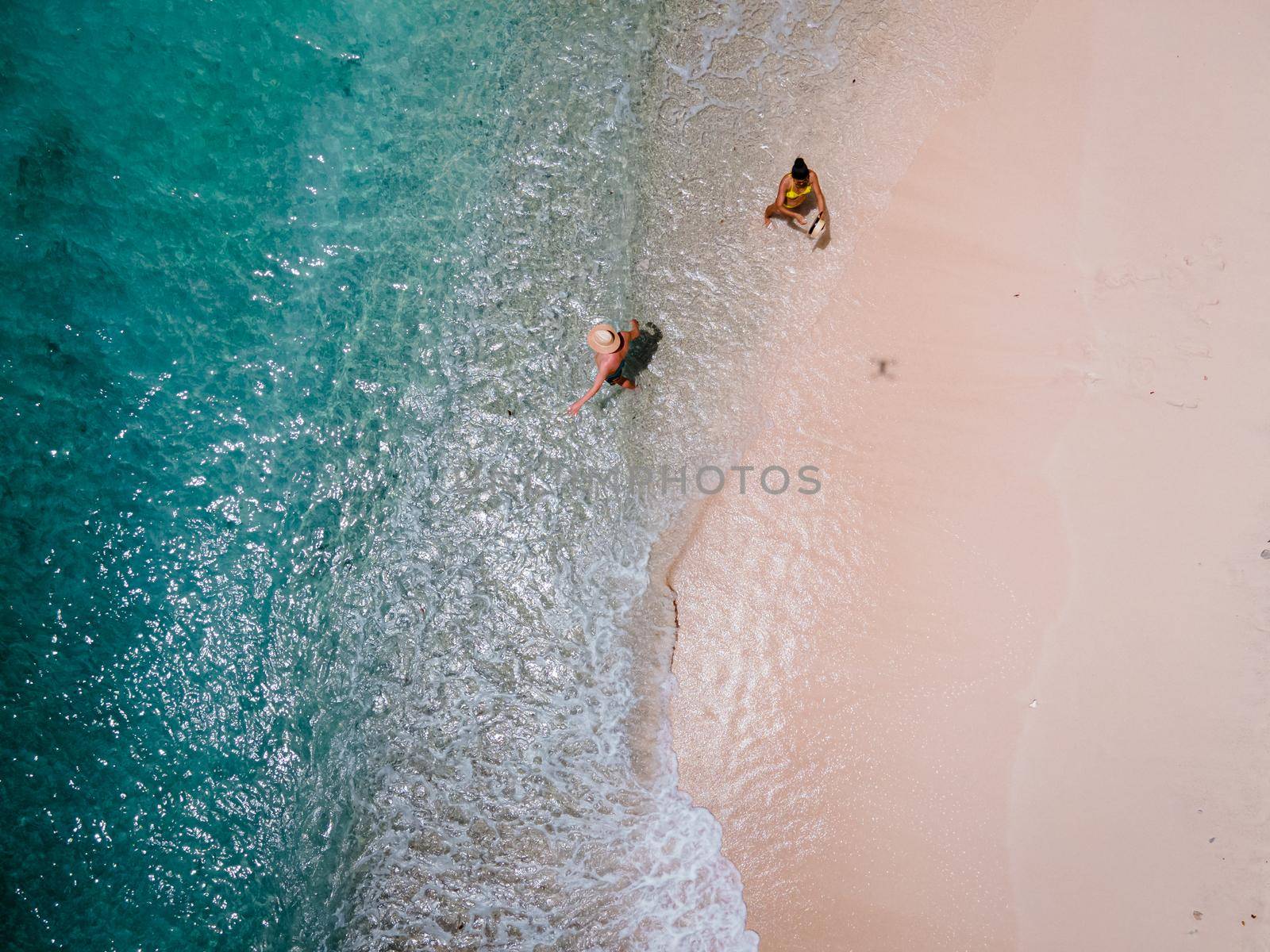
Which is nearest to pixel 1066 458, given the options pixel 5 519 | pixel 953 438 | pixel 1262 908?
pixel 953 438

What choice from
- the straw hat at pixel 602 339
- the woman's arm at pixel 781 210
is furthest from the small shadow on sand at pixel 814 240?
the straw hat at pixel 602 339

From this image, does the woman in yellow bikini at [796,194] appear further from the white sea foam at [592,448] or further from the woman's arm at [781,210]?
the white sea foam at [592,448]

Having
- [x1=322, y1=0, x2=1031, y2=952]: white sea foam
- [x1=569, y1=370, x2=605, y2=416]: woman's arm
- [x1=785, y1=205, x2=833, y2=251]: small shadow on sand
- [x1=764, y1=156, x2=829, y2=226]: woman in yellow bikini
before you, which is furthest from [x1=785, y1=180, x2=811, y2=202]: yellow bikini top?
[x1=569, y1=370, x2=605, y2=416]: woman's arm

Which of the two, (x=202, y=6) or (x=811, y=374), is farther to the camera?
(x=202, y=6)

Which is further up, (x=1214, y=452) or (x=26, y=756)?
(x=1214, y=452)

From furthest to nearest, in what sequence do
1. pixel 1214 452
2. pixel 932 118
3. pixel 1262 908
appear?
pixel 932 118 → pixel 1214 452 → pixel 1262 908

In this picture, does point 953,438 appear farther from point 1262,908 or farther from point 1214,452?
point 1262,908
